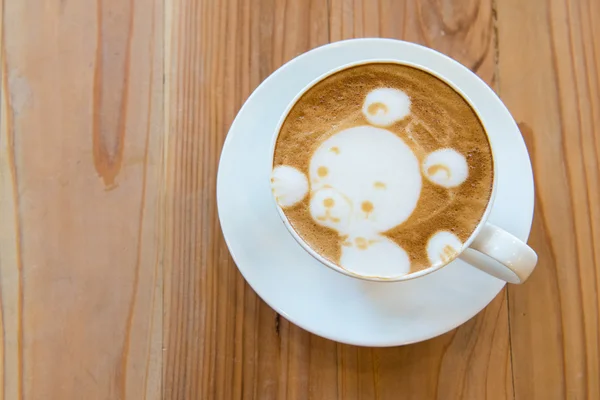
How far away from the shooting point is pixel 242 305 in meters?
0.81

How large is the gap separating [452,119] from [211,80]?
39 cm

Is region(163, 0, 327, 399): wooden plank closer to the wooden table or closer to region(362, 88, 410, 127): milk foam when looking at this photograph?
the wooden table

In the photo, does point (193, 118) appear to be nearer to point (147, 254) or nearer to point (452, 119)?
point (147, 254)

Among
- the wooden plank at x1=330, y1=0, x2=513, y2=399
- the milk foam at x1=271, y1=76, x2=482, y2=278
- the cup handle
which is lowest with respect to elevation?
the wooden plank at x1=330, y1=0, x2=513, y2=399

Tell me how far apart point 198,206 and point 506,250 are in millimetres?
447

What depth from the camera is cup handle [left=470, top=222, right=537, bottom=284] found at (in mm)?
616

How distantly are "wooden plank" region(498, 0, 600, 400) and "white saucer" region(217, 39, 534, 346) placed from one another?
5.1 inches

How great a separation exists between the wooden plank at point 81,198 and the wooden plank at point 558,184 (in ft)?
1.84

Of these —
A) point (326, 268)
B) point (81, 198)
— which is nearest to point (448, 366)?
point (326, 268)

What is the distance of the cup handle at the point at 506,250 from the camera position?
62 centimetres

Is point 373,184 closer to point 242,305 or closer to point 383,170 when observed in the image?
point 383,170

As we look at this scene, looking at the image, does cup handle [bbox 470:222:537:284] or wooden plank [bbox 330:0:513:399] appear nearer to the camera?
cup handle [bbox 470:222:537:284]

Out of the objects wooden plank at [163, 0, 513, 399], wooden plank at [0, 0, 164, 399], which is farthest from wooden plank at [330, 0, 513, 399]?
wooden plank at [0, 0, 164, 399]

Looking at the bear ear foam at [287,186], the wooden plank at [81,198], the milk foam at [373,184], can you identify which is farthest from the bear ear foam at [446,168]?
the wooden plank at [81,198]
